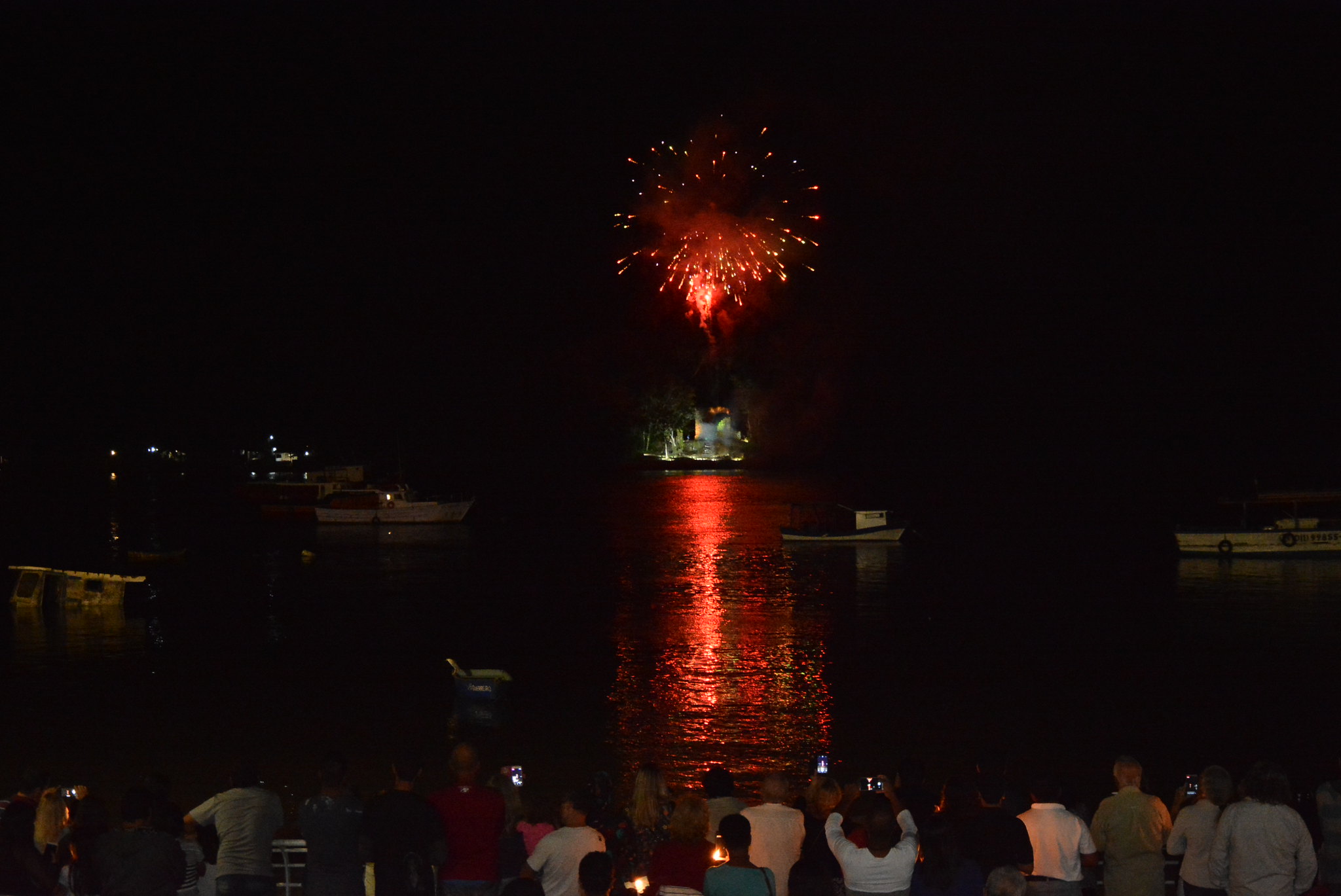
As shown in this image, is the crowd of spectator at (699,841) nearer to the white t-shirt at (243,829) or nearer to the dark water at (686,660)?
the white t-shirt at (243,829)

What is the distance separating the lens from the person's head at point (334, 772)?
7.36 m

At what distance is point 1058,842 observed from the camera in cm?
704

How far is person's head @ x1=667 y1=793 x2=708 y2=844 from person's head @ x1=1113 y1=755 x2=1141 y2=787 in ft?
9.11

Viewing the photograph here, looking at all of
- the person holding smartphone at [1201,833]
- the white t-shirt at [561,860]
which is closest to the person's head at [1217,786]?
the person holding smartphone at [1201,833]

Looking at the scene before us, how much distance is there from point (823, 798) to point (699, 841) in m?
1.46

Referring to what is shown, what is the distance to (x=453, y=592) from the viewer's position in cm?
3906

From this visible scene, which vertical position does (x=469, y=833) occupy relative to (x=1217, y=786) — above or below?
below

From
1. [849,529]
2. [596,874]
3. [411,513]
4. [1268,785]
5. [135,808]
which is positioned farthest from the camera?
[411,513]

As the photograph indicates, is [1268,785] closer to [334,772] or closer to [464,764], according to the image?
[464,764]

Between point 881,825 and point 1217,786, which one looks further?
point 1217,786

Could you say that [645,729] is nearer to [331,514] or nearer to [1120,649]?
[1120,649]

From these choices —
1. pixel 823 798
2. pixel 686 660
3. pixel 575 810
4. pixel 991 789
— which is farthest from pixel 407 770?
pixel 686 660

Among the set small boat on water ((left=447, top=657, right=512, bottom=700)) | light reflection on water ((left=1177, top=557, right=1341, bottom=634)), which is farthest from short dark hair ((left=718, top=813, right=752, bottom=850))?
light reflection on water ((left=1177, top=557, right=1341, bottom=634))

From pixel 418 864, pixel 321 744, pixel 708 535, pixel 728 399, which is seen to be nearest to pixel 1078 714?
pixel 321 744
